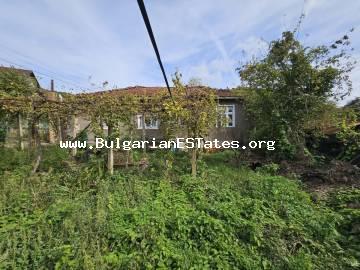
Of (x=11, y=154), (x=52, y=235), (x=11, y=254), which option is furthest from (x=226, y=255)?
(x=11, y=154)

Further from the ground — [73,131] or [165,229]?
[73,131]

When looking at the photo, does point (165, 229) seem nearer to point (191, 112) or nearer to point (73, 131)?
point (191, 112)

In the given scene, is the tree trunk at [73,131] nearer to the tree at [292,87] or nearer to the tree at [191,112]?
the tree at [191,112]

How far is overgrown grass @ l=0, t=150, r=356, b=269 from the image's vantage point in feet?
10.6

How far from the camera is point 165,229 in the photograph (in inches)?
142

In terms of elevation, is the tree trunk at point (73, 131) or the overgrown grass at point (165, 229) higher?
the tree trunk at point (73, 131)

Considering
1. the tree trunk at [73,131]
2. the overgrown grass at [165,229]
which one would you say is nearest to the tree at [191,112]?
the overgrown grass at [165,229]

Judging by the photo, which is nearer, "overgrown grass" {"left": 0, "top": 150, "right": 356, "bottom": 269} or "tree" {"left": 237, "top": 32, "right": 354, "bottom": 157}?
"overgrown grass" {"left": 0, "top": 150, "right": 356, "bottom": 269}

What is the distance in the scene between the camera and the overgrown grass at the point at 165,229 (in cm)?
325

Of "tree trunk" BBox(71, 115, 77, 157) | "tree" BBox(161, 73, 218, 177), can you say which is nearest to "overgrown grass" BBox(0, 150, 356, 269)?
"tree" BBox(161, 73, 218, 177)

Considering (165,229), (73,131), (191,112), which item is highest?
(191,112)

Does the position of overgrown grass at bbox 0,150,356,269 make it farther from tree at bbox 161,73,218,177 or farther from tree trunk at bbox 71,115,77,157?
tree trunk at bbox 71,115,77,157

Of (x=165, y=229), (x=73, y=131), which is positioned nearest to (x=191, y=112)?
(x=73, y=131)

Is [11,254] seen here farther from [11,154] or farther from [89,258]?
[11,154]
